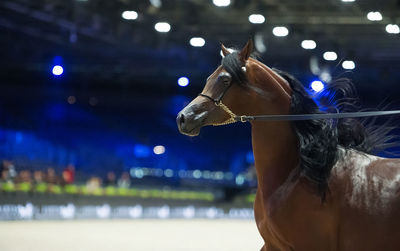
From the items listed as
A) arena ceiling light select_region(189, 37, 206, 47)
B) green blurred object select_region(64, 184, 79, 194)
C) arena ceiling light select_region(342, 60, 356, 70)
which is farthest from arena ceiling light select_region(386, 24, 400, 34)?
green blurred object select_region(64, 184, 79, 194)

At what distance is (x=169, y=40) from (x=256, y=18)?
16.5 feet

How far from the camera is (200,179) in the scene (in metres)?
25.3

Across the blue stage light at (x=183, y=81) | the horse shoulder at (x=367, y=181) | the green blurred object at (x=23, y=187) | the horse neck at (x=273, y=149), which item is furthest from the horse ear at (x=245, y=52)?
the blue stage light at (x=183, y=81)

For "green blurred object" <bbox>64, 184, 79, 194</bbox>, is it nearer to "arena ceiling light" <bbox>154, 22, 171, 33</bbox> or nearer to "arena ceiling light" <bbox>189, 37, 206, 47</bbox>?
"arena ceiling light" <bbox>154, 22, 171, 33</bbox>

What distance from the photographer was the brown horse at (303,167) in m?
3.80

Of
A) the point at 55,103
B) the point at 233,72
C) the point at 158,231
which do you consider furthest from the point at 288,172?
the point at 55,103

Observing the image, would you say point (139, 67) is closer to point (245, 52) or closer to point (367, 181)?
point (245, 52)

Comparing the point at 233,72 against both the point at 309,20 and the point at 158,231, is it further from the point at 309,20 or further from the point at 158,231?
the point at 309,20

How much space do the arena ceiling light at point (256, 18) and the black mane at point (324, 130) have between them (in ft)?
46.4

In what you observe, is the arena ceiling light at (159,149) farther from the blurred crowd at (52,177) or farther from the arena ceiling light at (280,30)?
the arena ceiling light at (280,30)

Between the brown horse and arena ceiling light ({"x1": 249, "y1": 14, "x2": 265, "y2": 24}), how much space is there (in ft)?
47.4

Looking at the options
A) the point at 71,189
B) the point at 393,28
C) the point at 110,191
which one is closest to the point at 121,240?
the point at 71,189

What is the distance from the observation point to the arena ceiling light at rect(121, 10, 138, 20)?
18623mm

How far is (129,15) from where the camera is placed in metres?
18.9
